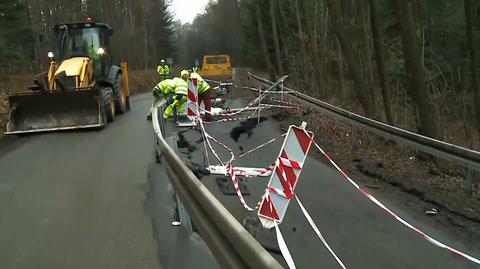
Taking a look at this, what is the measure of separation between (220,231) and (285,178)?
2.26 m

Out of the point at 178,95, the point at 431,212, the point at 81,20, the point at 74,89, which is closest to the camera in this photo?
the point at 431,212

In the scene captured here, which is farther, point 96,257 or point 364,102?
point 364,102

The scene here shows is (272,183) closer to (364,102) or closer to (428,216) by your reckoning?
(428,216)

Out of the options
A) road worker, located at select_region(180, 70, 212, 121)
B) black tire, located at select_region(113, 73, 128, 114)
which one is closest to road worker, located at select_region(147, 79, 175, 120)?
road worker, located at select_region(180, 70, 212, 121)

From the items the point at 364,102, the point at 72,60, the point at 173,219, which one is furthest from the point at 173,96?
the point at 173,219

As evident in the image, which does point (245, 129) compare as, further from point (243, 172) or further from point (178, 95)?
point (243, 172)

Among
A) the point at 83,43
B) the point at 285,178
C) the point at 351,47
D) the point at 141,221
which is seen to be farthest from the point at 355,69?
the point at 141,221

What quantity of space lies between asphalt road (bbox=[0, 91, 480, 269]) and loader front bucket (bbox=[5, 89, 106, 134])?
3448 mm

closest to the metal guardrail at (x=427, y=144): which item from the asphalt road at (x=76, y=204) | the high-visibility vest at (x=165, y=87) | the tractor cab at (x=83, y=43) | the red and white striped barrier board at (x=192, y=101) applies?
the red and white striped barrier board at (x=192, y=101)

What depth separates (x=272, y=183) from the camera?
5.65 m

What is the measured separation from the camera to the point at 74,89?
14031 mm

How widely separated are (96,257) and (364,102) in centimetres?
1053

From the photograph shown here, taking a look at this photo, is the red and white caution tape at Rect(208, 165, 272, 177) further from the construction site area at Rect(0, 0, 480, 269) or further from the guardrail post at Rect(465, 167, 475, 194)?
the guardrail post at Rect(465, 167, 475, 194)

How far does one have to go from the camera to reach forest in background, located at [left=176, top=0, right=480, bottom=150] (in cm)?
1196
